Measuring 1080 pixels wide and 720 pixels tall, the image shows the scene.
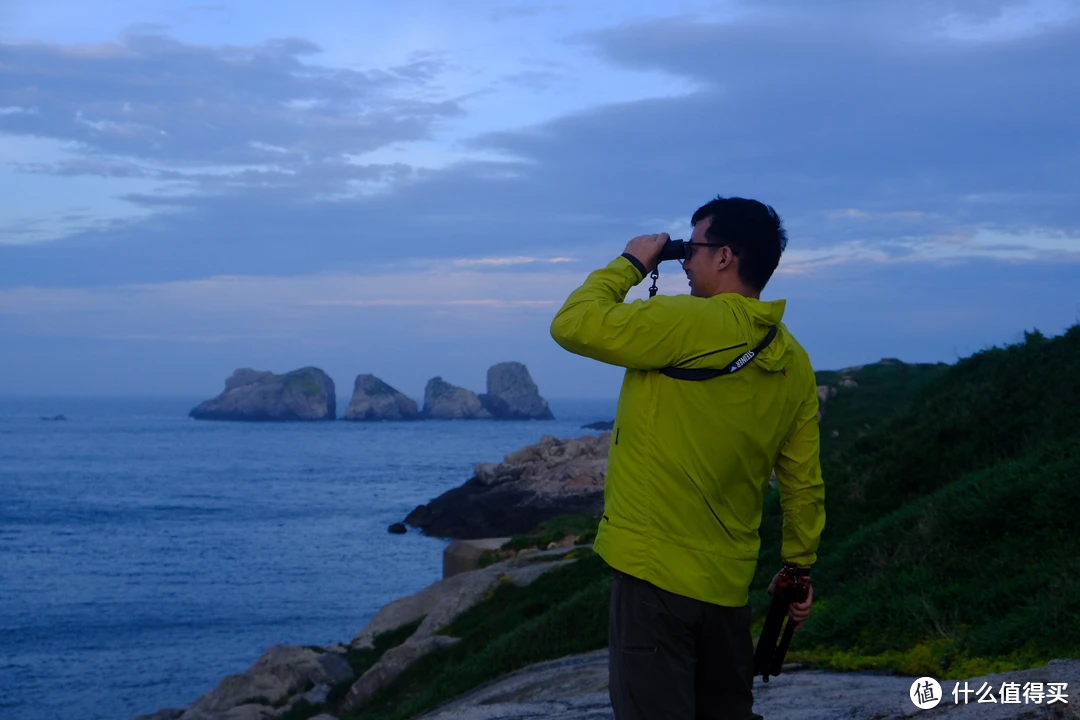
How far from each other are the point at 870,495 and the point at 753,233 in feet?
29.6

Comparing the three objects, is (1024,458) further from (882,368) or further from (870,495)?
(882,368)

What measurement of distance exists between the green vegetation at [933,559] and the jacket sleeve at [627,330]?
360 cm

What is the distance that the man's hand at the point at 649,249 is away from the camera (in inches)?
141

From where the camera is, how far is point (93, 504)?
224ft

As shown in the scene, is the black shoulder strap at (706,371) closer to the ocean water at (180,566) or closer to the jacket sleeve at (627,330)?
the jacket sleeve at (627,330)

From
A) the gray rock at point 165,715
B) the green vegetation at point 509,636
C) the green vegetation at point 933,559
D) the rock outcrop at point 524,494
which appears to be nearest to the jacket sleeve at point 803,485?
the green vegetation at point 933,559

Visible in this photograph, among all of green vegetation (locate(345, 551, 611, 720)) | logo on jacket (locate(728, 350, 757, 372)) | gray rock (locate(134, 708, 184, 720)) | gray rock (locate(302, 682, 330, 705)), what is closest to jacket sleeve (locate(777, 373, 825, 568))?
logo on jacket (locate(728, 350, 757, 372))

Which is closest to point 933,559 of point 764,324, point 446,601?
point 764,324

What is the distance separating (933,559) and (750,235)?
5461mm

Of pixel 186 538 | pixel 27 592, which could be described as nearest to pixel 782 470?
pixel 27 592

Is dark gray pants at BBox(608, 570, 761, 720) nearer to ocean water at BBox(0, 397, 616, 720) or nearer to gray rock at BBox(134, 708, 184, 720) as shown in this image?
gray rock at BBox(134, 708, 184, 720)

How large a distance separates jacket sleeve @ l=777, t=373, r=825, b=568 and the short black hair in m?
0.46

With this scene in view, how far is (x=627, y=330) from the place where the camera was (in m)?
3.26

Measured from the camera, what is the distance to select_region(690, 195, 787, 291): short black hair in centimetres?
346
